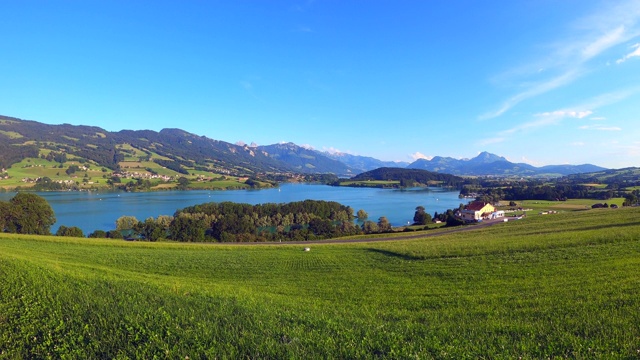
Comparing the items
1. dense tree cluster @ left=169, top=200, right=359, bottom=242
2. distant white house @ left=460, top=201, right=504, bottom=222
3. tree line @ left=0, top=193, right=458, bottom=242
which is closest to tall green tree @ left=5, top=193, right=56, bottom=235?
tree line @ left=0, top=193, right=458, bottom=242

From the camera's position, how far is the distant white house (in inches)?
3346

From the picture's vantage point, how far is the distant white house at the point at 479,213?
85000 mm

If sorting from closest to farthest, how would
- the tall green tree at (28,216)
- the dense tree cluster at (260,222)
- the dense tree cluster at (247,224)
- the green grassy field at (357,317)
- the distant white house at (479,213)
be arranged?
the green grassy field at (357,317) → the dense tree cluster at (247,224) → the tall green tree at (28,216) → the dense tree cluster at (260,222) → the distant white house at (479,213)

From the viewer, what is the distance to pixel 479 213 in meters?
85.4

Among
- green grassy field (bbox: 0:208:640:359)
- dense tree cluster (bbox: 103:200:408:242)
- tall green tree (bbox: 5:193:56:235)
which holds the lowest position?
dense tree cluster (bbox: 103:200:408:242)

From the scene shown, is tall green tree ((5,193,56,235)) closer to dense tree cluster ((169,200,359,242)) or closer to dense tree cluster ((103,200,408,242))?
dense tree cluster ((103,200,408,242))

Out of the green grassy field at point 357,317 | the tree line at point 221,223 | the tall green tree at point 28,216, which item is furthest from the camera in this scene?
the tall green tree at point 28,216

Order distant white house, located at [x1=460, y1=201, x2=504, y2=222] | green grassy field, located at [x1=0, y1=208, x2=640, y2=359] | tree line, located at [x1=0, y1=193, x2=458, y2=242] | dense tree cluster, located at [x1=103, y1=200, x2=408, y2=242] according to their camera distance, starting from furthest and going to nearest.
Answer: distant white house, located at [x1=460, y1=201, x2=504, y2=222]
dense tree cluster, located at [x1=103, y1=200, x2=408, y2=242]
tree line, located at [x1=0, y1=193, x2=458, y2=242]
green grassy field, located at [x1=0, y1=208, x2=640, y2=359]

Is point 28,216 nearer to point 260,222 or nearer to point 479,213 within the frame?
point 260,222

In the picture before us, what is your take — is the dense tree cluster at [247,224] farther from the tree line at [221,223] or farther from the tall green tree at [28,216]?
the tall green tree at [28,216]

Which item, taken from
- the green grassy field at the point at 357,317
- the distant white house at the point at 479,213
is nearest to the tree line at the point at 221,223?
A: the distant white house at the point at 479,213

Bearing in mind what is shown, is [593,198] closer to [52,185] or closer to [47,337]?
[47,337]

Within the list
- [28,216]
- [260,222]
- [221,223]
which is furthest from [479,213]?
[28,216]

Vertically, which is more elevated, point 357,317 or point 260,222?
point 357,317
